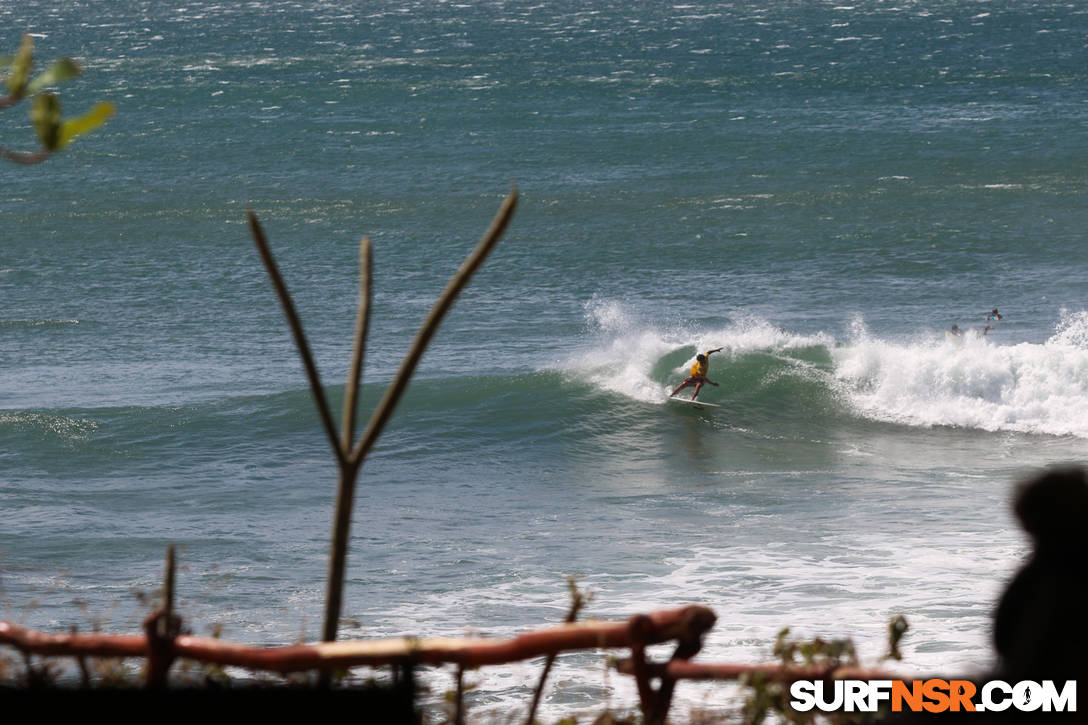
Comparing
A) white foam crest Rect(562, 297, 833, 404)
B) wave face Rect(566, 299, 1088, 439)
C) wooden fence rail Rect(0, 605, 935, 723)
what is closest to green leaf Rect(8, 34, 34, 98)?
wooden fence rail Rect(0, 605, 935, 723)

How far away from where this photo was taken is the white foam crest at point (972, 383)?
63.5 feet

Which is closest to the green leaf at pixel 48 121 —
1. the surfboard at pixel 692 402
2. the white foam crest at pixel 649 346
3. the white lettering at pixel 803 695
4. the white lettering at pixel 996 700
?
the white lettering at pixel 996 700

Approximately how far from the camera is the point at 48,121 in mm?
2625

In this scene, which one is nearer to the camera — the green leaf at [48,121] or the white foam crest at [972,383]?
the green leaf at [48,121]

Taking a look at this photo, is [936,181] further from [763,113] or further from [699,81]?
[699,81]

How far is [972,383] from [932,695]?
709 inches

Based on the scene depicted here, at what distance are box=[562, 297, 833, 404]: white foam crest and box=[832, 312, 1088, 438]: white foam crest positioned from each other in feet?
4.42

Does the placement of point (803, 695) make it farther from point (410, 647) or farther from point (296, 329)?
point (296, 329)

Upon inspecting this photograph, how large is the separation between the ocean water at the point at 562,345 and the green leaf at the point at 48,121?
8.00 feet

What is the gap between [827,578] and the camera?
11594mm

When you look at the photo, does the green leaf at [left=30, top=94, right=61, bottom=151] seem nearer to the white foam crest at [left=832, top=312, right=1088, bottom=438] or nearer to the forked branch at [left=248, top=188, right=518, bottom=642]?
the forked branch at [left=248, top=188, right=518, bottom=642]

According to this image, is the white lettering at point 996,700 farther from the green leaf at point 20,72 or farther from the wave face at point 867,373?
Answer: the wave face at point 867,373

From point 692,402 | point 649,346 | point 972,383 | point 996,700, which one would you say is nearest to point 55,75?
point 996,700

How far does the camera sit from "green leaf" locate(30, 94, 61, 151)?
8.49 ft
